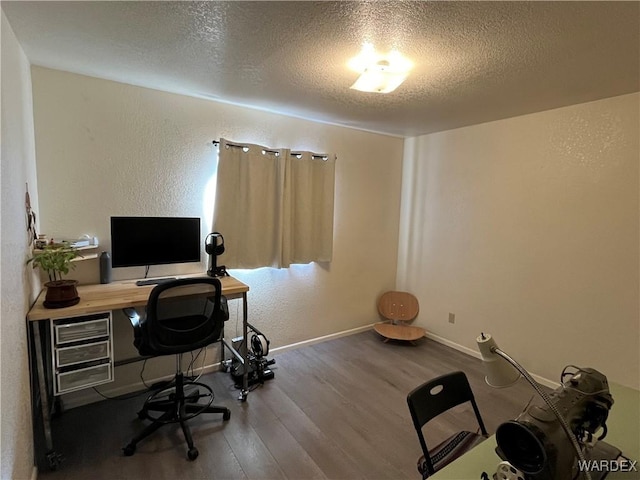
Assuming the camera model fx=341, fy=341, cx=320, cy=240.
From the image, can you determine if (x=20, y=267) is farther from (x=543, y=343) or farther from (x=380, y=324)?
(x=543, y=343)

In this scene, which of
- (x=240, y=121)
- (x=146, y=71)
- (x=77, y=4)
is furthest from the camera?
(x=240, y=121)

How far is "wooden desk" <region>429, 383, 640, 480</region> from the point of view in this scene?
1.06m

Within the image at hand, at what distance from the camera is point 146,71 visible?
89.7 inches

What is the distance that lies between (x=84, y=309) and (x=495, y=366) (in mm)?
2126

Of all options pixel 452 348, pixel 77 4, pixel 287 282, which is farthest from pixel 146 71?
pixel 452 348

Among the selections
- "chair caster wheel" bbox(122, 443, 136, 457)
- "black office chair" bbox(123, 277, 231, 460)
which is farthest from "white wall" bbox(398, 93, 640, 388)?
"chair caster wheel" bbox(122, 443, 136, 457)

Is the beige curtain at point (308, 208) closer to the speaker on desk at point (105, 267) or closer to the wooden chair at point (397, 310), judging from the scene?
the wooden chair at point (397, 310)

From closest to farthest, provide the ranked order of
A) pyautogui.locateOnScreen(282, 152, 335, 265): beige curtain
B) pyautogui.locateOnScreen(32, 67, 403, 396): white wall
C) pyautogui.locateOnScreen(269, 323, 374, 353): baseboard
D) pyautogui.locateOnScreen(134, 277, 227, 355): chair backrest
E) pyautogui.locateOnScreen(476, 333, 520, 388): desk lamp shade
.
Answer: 1. pyautogui.locateOnScreen(476, 333, 520, 388): desk lamp shade
2. pyautogui.locateOnScreen(134, 277, 227, 355): chair backrest
3. pyautogui.locateOnScreen(32, 67, 403, 396): white wall
4. pyautogui.locateOnScreen(282, 152, 335, 265): beige curtain
5. pyautogui.locateOnScreen(269, 323, 374, 353): baseboard

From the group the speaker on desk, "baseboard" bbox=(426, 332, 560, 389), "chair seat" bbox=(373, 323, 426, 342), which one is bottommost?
"baseboard" bbox=(426, 332, 560, 389)

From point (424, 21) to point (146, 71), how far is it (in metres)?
1.79

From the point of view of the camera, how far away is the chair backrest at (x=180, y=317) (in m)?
2.00

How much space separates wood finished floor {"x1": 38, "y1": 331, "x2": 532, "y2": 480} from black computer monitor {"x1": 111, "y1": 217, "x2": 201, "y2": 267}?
1.09 meters

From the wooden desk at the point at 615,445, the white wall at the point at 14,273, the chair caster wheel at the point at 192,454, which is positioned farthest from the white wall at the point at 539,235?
the white wall at the point at 14,273

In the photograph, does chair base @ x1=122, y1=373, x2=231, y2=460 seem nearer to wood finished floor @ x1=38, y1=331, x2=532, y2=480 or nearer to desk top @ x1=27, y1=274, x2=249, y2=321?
wood finished floor @ x1=38, y1=331, x2=532, y2=480
